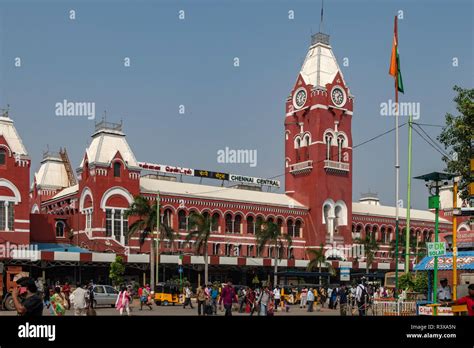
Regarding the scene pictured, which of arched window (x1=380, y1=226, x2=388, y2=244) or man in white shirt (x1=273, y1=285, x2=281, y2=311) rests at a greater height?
arched window (x1=380, y1=226, x2=388, y2=244)

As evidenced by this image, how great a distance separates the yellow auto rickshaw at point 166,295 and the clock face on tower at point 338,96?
4334 centimetres

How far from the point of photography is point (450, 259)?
2794cm

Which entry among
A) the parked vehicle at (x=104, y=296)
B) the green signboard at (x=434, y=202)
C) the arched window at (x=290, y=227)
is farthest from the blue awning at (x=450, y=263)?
the arched window at (x=290, y=227)

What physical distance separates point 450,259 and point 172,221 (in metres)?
44.0

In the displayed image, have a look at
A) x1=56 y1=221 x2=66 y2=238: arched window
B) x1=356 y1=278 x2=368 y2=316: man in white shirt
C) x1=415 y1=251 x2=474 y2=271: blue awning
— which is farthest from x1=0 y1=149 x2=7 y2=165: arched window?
x1=415 y1=251 x2=474 y2=271: blue awning

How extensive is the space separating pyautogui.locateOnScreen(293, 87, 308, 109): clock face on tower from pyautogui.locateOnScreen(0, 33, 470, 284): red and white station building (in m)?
0.13

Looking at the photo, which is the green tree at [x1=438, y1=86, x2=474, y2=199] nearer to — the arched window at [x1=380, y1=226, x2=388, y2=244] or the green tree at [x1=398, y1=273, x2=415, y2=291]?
the green tree at [x1=398, y1=273, x2=415, y2=291]

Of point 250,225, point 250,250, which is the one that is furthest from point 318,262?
point 250,225

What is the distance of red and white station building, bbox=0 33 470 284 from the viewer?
59.1 metres

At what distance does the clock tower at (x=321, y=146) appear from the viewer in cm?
7950

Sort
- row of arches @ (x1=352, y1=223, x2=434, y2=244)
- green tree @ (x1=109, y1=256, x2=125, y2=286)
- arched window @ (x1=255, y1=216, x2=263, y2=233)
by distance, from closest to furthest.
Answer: green tree @ (x1=109, y1=256, x2=125, y2=286), arched window @ (x1=255, y1=216, x2=263, y2=233), row of arches @ (x1=352, y1=223, x2=434, y2=244)

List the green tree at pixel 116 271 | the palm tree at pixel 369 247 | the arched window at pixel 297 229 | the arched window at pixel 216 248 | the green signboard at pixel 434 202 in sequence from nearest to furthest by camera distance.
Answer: the green signboard at pixel 434 202, the green tree at pixel 116 271, the arched window at pixel 216 248, the palm tree at pixel 369 247, the arched window at pixel 297 229

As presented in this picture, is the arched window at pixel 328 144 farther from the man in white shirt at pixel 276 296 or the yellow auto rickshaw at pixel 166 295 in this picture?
the man in white shirt at pixel 276 296
